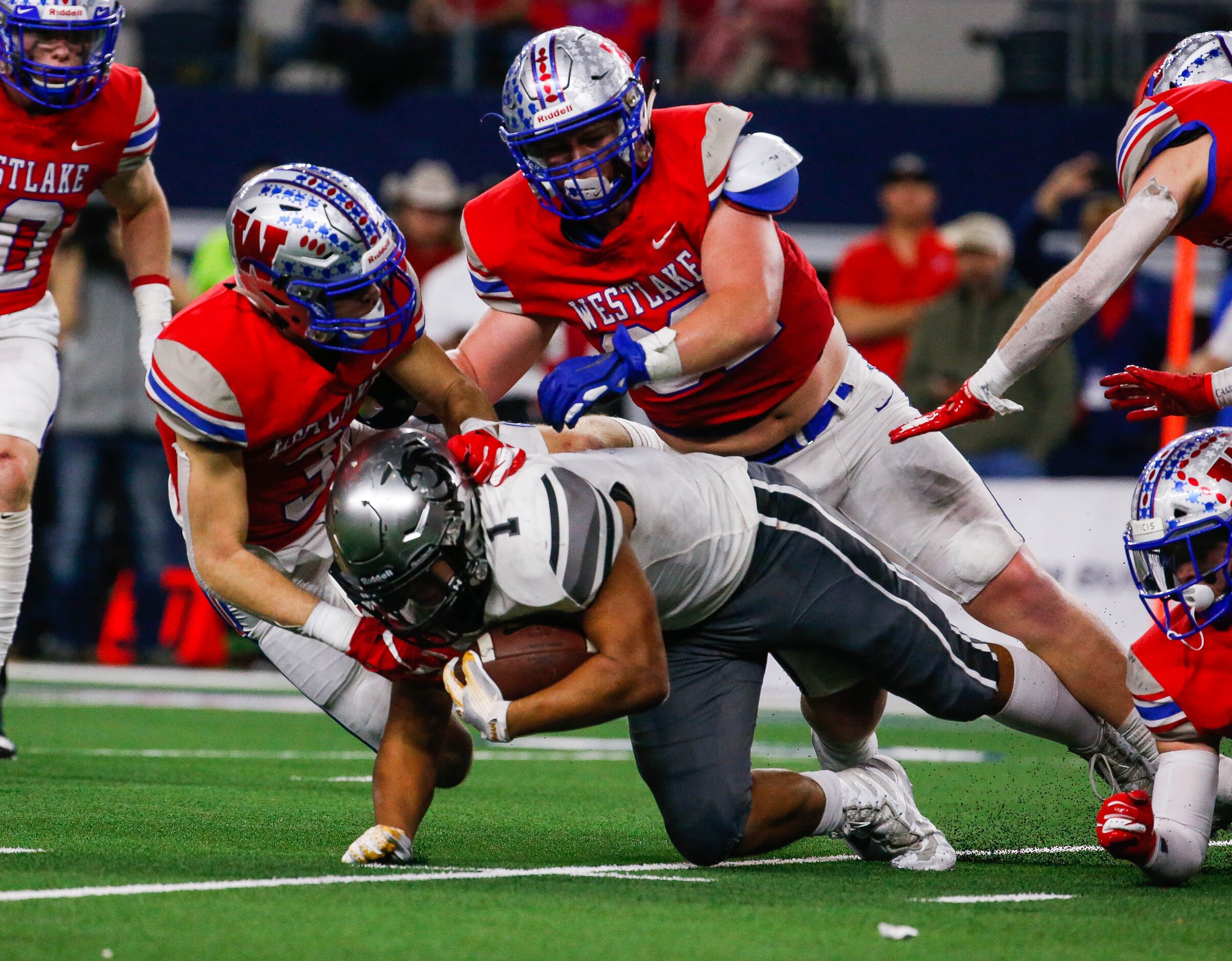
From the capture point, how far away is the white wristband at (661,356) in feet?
13.7

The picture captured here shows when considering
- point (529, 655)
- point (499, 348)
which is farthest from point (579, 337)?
point (529, 655)

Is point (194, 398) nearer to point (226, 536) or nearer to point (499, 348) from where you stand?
point (226, 536)

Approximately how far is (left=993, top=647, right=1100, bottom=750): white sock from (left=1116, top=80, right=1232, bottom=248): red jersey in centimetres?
103

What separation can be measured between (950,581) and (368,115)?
7.61 m

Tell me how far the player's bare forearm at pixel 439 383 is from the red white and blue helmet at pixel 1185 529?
142cm

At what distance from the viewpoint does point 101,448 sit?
31.5 ft

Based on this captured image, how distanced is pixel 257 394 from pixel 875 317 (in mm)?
5832

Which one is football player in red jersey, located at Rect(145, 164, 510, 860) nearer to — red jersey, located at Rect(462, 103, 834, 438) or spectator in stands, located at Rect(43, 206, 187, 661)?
red jersey, located at Rect(462, 103, 834, 438)

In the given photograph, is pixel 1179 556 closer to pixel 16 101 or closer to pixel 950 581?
pixel 950 581

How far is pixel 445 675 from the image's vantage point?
375cm

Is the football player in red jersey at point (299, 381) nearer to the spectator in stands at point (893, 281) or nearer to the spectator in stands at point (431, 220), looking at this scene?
the spectator in stands at point (431, 220)

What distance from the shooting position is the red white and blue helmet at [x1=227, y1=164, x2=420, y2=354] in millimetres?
4023

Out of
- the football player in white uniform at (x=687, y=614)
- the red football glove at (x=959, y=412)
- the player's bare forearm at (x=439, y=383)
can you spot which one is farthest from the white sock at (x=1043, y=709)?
the player's bare forearm at (x=439, y=383)

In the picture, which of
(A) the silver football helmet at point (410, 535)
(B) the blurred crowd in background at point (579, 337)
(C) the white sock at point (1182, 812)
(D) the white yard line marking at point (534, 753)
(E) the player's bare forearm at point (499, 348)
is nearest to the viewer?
(A) the silver football helmet at point (410, 535)
